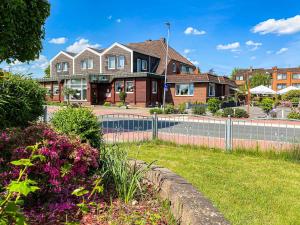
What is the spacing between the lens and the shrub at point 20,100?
6594 mm

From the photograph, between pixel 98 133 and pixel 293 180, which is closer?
pixel 98 133

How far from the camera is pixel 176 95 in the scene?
3800cm

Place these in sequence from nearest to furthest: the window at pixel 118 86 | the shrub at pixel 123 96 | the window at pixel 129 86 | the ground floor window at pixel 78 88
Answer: the shrub at pixel 123 96 < the window at pixel 129 86 < the window at pixel 118 86 < the ground floor window at pixel 78 88

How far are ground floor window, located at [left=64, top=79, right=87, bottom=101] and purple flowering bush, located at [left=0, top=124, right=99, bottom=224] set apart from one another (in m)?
36.8

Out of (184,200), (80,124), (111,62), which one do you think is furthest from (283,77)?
(184,200)

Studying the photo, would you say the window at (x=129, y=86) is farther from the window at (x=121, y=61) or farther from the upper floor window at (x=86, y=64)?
the upper floor window at (x=86, y=64)

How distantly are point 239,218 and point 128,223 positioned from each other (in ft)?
6.17

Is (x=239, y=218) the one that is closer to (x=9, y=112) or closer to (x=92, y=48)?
(x=9, y=112)

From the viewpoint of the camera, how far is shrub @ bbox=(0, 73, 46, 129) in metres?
6.59

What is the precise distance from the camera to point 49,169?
9.47ft

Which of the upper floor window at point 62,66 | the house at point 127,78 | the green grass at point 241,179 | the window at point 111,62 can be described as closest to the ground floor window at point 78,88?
the house at point 127,78

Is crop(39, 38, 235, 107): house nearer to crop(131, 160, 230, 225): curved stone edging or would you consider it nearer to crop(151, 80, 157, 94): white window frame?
crop(151, 80, 157, 94): white window frame

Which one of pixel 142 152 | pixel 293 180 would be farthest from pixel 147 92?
pixel 293 180

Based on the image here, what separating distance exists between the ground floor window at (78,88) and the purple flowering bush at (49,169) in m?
36.8
